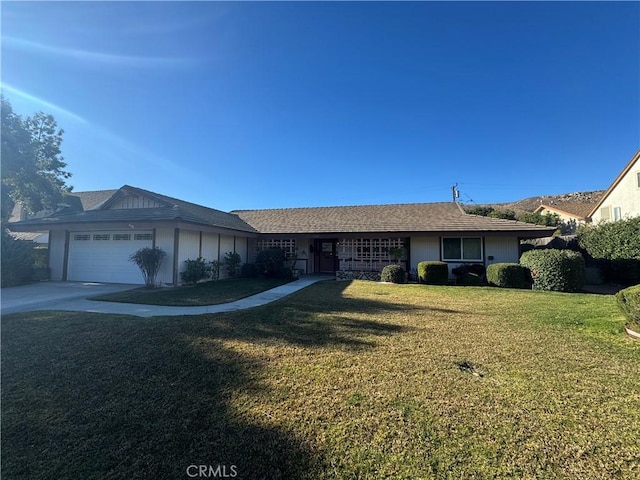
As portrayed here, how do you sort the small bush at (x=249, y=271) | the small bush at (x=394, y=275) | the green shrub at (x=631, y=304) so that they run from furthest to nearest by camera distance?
the small bush at (x=249, y=271), the small bush at (x=394, y=275), the green shrub at (x=631, y=304)

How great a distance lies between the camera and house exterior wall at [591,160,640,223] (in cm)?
1797

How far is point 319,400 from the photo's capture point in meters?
3.28

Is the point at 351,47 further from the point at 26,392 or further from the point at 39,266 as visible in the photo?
the point at 39,266

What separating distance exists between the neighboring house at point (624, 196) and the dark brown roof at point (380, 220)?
32.9 feet

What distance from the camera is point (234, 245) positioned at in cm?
1700

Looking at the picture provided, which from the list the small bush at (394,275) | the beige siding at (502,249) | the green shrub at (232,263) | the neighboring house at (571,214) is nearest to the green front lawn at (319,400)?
the small bush at (394,275)

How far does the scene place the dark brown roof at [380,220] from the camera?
14844 millimetres

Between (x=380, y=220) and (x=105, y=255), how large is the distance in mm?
14977

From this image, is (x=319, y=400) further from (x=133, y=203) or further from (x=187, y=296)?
(x=133, y=203)

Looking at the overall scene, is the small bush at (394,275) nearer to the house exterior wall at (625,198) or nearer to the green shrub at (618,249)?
the green shrub at (618,249)

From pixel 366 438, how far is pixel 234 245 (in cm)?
1547

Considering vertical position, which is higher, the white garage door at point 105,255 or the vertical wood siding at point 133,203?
the vertical wood siding at point 133,203

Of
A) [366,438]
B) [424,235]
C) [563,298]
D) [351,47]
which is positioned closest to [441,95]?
[351,47]

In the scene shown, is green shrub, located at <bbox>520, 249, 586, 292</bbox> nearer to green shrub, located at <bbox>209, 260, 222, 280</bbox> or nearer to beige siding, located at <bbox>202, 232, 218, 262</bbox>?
green shrub, located at <bbox>209, 260, 222, 280</bbox>
